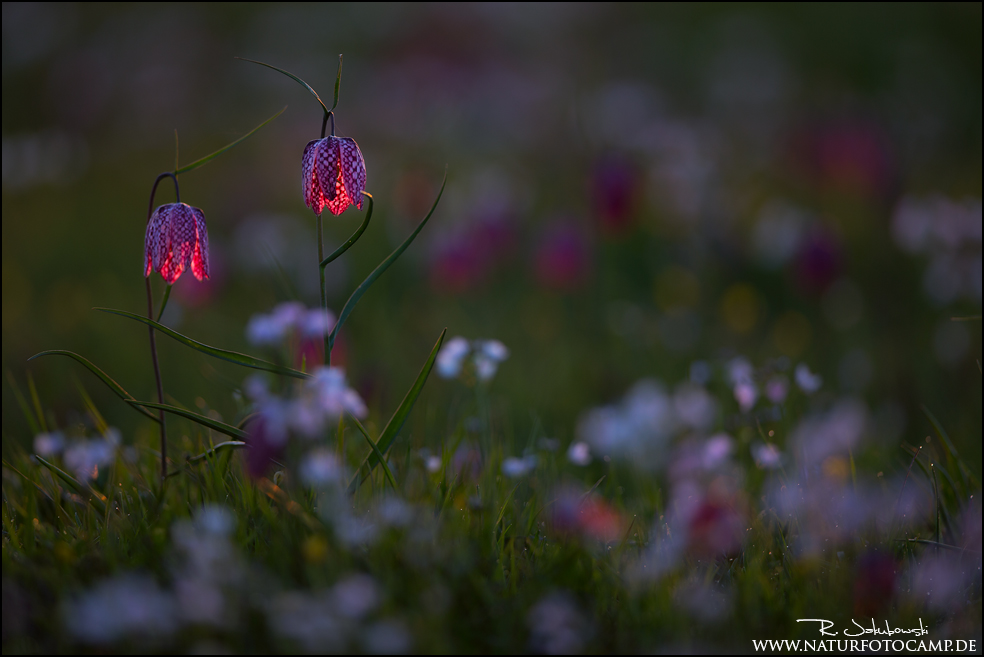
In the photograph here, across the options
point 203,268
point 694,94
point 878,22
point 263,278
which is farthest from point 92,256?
point 878,22

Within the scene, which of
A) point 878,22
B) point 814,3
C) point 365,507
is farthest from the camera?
point 814,3

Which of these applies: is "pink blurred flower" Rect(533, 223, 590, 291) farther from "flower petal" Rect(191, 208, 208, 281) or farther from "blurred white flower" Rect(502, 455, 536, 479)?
"flower petal" Rect(191, 208, 208, 281)

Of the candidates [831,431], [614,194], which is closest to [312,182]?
[831,431]

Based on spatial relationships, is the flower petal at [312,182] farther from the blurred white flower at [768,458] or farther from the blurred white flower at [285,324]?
the blurred white flower at [768,458]

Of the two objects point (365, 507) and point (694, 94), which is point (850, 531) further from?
point (694, 94)

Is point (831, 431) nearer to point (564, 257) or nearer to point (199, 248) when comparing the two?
point (564, 257)

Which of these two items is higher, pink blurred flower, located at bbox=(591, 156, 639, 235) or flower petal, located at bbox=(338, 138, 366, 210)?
pink blurred flower, located at bbox=(591, 156, 639, 235)

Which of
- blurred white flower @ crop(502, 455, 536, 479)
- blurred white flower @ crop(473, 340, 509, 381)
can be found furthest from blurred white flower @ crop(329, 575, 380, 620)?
blurred white flower @ crop(473, 340, 509, 381)
